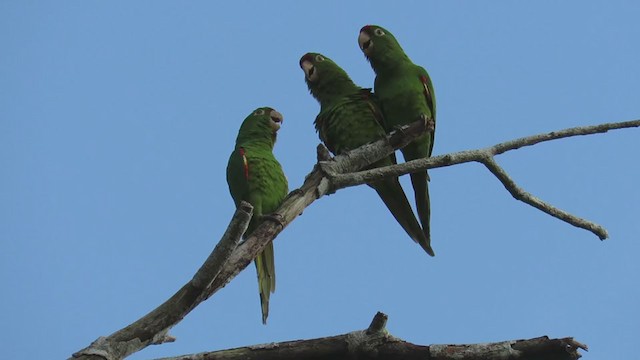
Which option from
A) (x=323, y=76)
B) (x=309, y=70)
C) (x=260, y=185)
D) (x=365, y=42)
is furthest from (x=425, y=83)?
(x=260, y=185)

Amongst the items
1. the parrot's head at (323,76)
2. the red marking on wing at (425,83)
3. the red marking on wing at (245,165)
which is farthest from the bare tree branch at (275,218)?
the parrot's head at (323,76)

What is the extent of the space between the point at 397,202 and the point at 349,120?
0.94 m

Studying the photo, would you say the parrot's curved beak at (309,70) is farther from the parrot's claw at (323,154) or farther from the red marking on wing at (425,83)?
the parrot's claw at (323,154)

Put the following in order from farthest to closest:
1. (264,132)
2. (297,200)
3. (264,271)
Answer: (264,132)
(264,271)
(297,200)

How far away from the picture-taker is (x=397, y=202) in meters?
6.73

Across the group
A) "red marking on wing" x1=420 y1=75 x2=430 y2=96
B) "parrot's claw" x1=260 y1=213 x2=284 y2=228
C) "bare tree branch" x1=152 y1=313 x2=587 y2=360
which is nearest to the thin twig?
"bare tree branch" x1=152 y1=313 x2=587 y2=360

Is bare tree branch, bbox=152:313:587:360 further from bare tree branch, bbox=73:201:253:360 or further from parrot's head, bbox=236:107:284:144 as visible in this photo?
parrot's head, bbox=236:107:284:144

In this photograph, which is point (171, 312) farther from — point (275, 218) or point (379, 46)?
point (379, 46)

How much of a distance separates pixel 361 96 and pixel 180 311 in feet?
11.9

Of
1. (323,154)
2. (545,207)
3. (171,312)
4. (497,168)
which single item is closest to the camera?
(171,312)

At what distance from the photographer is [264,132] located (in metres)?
7.34

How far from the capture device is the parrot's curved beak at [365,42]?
749cm

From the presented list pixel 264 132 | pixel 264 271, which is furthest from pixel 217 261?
pixel 264 132

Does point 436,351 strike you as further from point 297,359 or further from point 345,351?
point 297,359
